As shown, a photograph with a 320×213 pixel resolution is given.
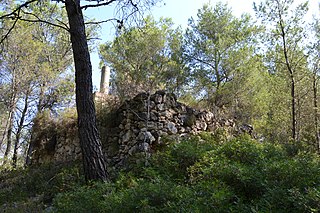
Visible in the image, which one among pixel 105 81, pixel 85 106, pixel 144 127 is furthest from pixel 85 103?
pixel 105 81

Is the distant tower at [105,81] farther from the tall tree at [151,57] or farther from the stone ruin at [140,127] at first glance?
the stone ruin at [140,127]

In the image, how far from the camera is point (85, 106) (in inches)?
171

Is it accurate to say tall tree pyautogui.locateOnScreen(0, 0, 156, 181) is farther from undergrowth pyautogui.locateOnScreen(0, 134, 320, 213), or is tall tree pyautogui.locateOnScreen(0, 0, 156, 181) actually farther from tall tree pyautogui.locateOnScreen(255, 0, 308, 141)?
tall tree pyautogui.locateOnScreen(255, 0, 308, 141)

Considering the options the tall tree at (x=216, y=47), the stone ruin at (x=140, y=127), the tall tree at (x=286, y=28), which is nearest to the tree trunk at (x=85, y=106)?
the stone ruin at (x=140, y=127)

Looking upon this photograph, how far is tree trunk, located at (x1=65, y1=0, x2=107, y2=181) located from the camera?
4.18 m

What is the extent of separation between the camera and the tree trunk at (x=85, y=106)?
4.18m

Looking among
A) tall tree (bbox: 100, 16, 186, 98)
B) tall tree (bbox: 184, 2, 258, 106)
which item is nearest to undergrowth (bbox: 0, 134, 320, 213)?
tall tree (bbox: 100, 16, 186, 98)

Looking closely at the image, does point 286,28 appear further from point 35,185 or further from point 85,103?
point 35,185

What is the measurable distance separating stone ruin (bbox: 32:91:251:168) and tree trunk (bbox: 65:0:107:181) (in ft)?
4.78

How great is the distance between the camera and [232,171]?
124 inches

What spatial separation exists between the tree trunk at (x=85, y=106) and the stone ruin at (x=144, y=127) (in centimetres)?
146

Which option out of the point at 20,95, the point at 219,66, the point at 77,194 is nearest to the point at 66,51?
the point at 20,95

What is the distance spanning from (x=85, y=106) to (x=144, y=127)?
2065mm

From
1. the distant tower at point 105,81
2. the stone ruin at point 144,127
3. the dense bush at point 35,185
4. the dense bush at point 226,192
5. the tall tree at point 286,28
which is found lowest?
the dense bush at point 226,192
